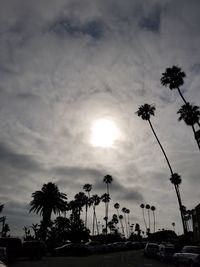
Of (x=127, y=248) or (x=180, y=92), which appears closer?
(x=180, y=92)

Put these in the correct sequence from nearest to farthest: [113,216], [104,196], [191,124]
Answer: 1. [191,124]
2. [104,196]
3. [113,216]

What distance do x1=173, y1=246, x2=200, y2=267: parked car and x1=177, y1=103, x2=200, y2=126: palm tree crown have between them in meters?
30.6

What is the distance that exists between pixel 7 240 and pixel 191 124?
105 ft

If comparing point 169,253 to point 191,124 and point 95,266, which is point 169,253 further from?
point 191,124

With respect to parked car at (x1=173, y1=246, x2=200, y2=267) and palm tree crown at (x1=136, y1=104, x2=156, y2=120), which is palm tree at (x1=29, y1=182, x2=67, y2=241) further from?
parked car at (x1=173, y1=246, x2=200, y2=267)

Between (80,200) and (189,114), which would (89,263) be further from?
(80,200)

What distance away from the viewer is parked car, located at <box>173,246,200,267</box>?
21.5 metres

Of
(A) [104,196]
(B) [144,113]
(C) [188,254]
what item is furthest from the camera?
(A) [104,196]

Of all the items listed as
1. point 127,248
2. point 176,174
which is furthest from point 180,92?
point 176,174

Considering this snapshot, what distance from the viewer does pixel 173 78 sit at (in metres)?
52.9

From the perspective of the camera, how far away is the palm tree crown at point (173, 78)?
5275 centimetres

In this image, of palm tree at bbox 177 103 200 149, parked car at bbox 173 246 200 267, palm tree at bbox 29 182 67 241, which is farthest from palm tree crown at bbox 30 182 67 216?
parked car at bbox 173 246 200 267

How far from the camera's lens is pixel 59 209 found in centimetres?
7088

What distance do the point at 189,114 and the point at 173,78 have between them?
5719 mm
